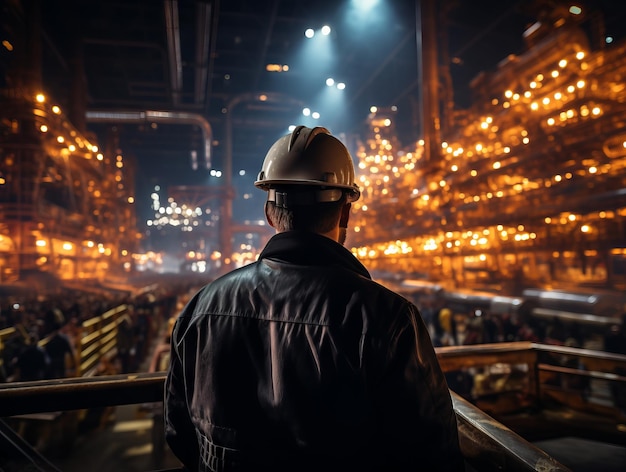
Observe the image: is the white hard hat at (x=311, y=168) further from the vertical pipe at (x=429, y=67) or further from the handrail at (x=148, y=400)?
the vertical pipe at (x=429, y=67)

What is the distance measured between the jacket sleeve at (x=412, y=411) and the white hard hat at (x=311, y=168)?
50 cm

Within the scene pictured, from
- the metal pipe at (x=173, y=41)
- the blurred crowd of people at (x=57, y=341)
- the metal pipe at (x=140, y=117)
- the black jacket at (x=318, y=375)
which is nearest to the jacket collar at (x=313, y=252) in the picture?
the black jacket at (x=318, y=375)

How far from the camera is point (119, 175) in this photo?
3622 cm

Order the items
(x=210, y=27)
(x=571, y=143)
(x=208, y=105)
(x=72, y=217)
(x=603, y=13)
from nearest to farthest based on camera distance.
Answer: (x=571, y=143) → (x=603, y=13) → (x=210, y=27) → (x=72, y=217) → (x=208, y=105)

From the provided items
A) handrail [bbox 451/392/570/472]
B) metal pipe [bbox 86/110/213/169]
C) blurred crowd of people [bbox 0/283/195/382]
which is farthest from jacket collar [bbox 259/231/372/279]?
metal pipe [bbox 86/110/213/169]

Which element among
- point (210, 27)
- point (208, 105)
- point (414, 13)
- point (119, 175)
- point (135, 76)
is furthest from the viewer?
point (119, 175)

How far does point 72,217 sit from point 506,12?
29157 mm

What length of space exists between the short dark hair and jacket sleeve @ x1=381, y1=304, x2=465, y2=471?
1.32 feet

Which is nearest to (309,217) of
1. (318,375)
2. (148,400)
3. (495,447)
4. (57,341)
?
(318,375)

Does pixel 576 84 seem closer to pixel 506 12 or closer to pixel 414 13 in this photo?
pixel 506 12

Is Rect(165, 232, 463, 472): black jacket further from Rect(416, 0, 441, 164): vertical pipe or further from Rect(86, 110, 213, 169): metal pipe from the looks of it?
Rect(86, 110, 213, 169): metal pipe

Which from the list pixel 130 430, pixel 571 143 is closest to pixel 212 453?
pixel 130 430

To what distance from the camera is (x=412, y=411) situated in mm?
939

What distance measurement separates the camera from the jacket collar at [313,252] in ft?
3.57
